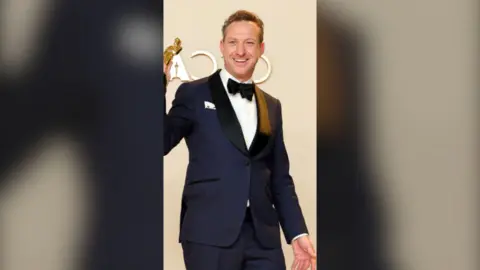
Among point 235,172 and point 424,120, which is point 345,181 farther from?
point 235,172

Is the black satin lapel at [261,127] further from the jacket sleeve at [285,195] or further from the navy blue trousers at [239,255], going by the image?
the navy blue trousers at [239,255]

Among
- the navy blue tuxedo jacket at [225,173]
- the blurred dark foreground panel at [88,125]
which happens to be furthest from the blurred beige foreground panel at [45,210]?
the navy blue tuxedo jacket at [225,173]

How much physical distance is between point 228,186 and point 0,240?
62 cm

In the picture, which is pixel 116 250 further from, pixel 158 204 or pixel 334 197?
pixel 334 197

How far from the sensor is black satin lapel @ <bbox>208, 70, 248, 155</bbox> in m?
1.25

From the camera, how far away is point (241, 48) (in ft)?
4.47

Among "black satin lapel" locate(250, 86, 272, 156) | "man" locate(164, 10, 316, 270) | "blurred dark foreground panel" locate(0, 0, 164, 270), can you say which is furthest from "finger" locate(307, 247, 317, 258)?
"blurred dark foreground panel" locate(0, 0, 164, 270)

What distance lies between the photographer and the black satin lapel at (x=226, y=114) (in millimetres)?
1255

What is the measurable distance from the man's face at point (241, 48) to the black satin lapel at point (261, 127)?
6cm

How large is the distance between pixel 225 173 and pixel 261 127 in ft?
0.50

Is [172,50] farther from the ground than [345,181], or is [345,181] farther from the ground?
[172,50]

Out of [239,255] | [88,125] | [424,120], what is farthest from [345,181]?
[239,255]

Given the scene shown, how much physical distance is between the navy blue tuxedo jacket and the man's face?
0.21 ft

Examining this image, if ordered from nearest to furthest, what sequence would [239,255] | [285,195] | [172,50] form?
1. [239,255]
2. [285,195]
3. [172,50]
